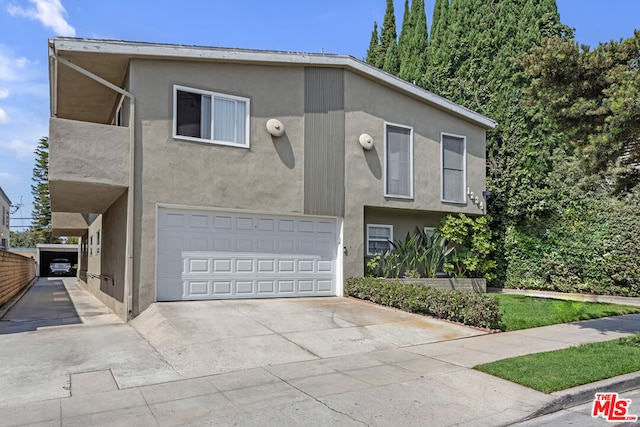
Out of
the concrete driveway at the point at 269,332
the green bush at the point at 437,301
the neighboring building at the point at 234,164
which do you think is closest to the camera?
the concrete driveway at the point at 269,332

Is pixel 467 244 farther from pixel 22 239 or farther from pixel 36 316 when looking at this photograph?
pixel 22 239

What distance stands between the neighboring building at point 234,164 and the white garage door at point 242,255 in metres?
0.03

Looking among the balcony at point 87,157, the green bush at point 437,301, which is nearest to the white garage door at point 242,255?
the balcony at point 87,157

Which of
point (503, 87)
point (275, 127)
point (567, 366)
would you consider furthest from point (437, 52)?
point (567, 366)

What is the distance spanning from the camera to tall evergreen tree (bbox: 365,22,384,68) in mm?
34469

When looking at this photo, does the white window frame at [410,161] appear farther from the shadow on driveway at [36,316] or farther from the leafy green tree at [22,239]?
the leafy green tree at [22,239]

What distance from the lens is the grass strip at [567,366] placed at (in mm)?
6363

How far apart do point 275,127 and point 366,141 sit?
2.93 metres

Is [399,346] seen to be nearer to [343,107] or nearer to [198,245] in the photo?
[198,245]

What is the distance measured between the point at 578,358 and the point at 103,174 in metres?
9.73

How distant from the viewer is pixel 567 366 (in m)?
7.01

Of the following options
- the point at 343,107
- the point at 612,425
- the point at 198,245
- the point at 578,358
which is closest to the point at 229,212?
the point at 198,245

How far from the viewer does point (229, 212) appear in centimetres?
1199

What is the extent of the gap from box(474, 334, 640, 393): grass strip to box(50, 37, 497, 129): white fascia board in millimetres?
8974
